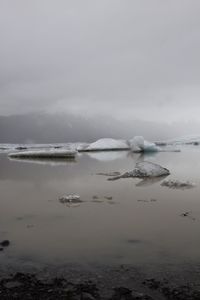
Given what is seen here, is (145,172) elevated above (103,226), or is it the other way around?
(145,172)

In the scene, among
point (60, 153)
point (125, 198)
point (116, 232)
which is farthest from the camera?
point (60, 153)

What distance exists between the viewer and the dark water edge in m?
3.38

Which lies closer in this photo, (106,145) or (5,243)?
(5,243)

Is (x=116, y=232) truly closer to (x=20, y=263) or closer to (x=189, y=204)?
(x=20, y=263)

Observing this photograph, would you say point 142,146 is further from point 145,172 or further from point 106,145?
point 145,172

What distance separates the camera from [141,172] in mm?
13078

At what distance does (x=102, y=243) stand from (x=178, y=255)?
3.74 ft

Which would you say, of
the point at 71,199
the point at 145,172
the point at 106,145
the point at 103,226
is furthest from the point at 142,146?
the point at 103,226

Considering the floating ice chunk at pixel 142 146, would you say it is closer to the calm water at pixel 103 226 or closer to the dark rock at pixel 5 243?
the calm water at pixel 103 226

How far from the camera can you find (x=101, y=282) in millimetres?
3664

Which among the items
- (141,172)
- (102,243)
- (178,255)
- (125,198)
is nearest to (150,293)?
(178,255)

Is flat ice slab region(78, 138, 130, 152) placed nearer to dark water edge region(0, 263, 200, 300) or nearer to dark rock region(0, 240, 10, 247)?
dark rock region(0, 240, 10, 247)

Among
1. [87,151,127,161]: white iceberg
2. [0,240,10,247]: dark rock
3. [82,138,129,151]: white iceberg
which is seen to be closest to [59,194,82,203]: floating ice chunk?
[0,240,10,247]: dark rock

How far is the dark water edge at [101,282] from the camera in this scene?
3.38 meters
